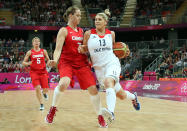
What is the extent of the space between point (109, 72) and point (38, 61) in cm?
427

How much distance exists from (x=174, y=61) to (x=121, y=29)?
9.72 m

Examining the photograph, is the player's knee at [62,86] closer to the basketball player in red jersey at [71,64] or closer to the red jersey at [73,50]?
the basketball player in red jersey at [71,64]

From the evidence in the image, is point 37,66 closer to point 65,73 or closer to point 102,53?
point 65,73

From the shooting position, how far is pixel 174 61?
66.0ft

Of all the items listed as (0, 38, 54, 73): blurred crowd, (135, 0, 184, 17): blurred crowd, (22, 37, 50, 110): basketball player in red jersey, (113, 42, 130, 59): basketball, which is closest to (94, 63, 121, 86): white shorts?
(113, 42, 130, 59): basketball

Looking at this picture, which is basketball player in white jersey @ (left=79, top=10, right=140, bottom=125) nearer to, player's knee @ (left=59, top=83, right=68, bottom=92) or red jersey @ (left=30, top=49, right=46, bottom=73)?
player's knee @ (left=59, top=83, right=68, bottom=92)

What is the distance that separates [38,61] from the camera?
8711 millimetres

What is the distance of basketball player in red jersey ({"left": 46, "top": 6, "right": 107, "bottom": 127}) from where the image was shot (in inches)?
201

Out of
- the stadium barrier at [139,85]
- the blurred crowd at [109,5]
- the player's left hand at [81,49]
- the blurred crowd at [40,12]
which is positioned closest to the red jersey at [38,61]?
the player's left hand at [81,49]

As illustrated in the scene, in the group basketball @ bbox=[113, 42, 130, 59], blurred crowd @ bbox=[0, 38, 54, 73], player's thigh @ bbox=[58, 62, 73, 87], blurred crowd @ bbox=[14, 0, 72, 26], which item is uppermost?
blurred crowd @ bbox=[14, 0, 72, 26]

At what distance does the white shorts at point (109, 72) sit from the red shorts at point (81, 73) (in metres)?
0.16

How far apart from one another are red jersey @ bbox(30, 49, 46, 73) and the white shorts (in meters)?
3.86

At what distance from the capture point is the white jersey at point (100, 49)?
199 inches

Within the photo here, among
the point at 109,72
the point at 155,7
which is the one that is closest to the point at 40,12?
the point at 155,7
